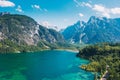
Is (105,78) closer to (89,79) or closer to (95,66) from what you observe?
(89,79)

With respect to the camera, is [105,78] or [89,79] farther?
[89,79]

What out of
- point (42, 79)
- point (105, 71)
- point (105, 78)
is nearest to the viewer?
point (105, 78)

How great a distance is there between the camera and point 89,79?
454 ft

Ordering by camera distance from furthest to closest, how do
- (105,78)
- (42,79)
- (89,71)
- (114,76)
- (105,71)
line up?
(89,71) < (105,71) < (42,79) < (105,78) < (114,76)

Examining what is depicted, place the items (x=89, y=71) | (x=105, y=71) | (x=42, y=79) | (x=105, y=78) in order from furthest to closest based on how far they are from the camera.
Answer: (x=89, y=71)
(x=105, y=71)
(x=42, y=79)
(x=105, y=78)

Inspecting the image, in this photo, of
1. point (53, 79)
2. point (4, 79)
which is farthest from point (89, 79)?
point (4, 79)

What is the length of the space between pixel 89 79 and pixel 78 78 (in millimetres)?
7308

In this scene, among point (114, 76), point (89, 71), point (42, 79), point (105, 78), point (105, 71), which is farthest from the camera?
point (89, 71)

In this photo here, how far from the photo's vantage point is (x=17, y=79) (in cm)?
13412

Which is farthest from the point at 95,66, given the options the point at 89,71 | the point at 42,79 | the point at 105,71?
→ the point at 42,79

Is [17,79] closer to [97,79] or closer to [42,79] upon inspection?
[42,79]

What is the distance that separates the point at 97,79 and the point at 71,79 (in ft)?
57.2

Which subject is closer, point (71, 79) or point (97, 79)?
point (97, 79)

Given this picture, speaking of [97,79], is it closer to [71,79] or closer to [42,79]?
[71,79]
